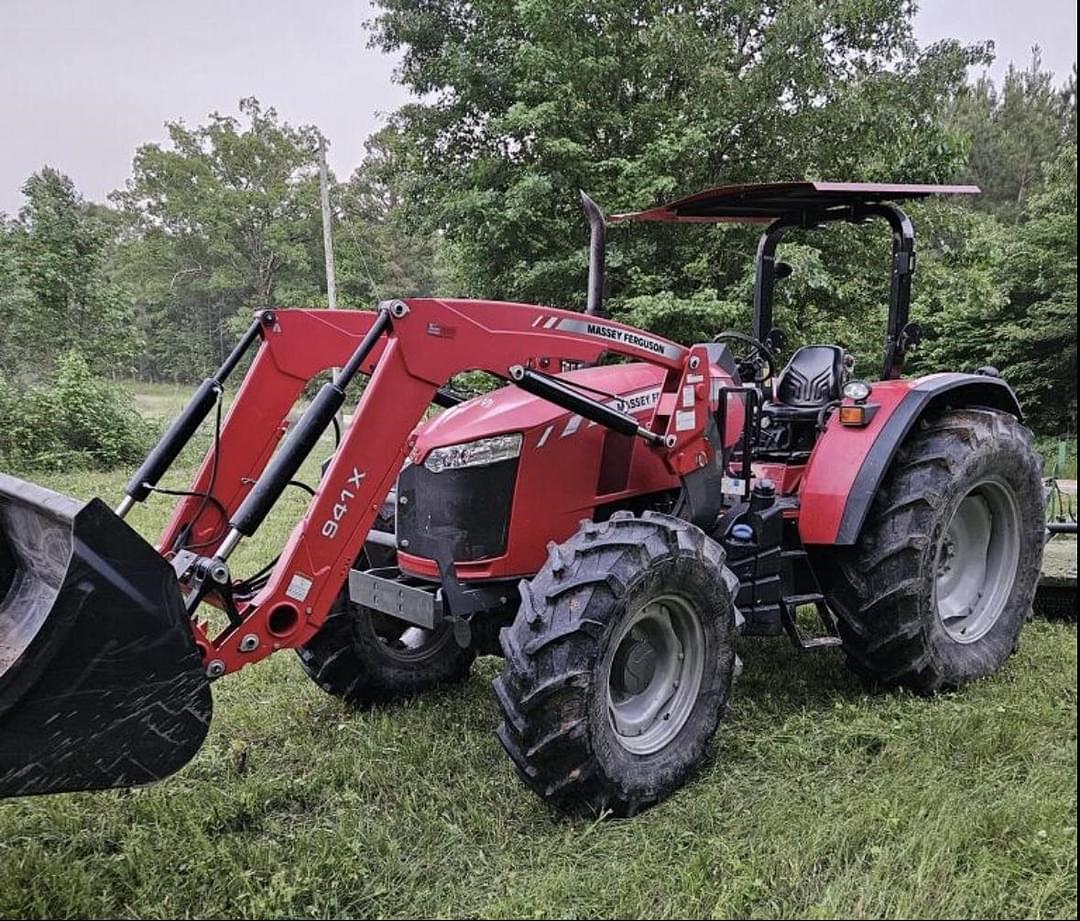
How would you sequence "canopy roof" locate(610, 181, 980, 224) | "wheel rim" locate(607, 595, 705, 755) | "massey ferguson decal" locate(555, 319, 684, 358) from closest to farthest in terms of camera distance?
"wheel rim" locate(607, 595, 705, 755) → "massey ferguson decal" locate(555, 319, 684, 358) → "canopy roof" locate(610, 181, 980, 224)

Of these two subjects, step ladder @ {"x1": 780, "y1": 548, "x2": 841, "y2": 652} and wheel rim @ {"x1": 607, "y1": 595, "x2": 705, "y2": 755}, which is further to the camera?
step ladder @ {"x1": 780, "y1": 548, "x2": 841, "y2": 652}

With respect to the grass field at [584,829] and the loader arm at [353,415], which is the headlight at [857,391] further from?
the grass field at [584,829]

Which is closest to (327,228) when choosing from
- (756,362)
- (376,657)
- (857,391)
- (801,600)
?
(756,362)

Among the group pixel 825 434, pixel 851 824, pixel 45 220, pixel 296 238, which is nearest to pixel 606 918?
pixel 851 824

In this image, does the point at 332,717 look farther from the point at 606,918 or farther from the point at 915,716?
the point at 915,716

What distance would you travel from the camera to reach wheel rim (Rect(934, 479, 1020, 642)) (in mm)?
4086

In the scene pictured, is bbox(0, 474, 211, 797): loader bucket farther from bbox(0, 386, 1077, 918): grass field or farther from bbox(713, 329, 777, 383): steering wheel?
bbox(713, 329, 777, 383): steering wheel

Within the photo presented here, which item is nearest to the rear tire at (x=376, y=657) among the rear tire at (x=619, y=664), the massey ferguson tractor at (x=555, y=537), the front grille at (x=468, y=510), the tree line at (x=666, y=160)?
the massey ferguson tractor at (x=555, y=537)

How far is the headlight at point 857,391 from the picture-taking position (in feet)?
12.3

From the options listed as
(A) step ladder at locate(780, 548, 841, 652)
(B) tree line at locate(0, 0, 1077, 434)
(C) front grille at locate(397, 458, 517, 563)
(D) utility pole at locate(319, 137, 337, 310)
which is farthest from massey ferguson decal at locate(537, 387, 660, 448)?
(D) utility pole at locate(319, 137, 337, 310)

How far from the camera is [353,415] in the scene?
2.69 meters

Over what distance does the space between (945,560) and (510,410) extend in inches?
91.6

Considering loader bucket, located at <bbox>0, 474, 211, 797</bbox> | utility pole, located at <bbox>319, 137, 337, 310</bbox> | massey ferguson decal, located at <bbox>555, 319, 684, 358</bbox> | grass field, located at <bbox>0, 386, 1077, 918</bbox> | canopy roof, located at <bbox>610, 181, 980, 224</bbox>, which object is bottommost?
grass field, located at <bbox>0, 386, 1077, 918</bbox>

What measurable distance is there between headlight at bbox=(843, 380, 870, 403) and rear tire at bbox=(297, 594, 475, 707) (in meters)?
2.09
